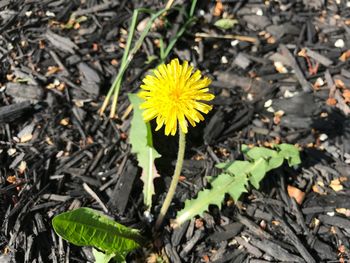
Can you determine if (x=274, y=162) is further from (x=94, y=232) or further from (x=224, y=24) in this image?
(x=224, y=24)

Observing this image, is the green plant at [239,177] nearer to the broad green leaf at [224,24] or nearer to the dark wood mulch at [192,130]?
the dark wood mulch at [192,130]

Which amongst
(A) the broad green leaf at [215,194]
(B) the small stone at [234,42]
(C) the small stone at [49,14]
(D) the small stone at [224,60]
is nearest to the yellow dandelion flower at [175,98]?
(A) the broad green leaf at [215,194]

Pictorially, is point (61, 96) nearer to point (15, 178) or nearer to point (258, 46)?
point (15, 178)

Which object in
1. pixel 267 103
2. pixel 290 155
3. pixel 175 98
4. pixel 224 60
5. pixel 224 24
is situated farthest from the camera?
pixel 224 24

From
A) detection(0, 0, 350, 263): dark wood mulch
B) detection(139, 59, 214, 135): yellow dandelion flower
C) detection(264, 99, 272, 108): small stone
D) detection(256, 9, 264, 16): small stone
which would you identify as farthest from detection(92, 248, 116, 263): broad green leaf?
detection(256, 9, 264, 16): small stone

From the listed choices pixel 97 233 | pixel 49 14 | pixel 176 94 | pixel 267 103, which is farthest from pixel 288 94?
pixel 49 14

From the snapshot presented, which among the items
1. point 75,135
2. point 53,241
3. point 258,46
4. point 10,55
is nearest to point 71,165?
point 75,135

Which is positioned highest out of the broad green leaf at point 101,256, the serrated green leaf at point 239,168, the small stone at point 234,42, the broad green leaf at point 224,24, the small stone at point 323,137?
the broad green leaf at point 224,24
